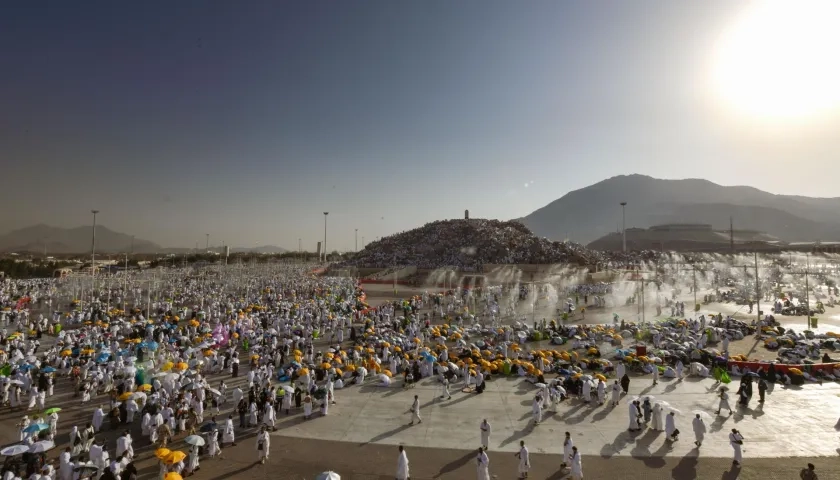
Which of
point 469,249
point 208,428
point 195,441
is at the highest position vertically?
point 469,249

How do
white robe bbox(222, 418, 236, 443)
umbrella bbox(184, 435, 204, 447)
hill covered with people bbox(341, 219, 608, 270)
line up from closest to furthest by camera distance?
umbrella bbox(184, 435, 204, 447) → white robe bbox(222, 418, 236, 443) → hill covered with people bbox(341, 219, 608, 270)

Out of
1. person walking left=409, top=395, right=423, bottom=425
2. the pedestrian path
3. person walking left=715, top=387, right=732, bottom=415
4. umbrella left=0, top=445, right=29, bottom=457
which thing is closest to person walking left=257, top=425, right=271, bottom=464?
the pedestrian path

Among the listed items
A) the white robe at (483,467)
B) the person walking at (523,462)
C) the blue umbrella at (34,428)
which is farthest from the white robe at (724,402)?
the blue umbrella at (34,428)

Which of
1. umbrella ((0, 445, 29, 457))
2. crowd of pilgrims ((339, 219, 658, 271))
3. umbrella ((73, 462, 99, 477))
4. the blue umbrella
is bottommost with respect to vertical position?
umbrella ((73, 462, 99, 477))

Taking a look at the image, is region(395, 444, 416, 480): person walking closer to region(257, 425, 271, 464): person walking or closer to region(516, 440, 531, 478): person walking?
region(516, 440, 531, 478): person walking

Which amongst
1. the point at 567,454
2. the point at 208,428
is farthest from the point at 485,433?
the point at 208,428

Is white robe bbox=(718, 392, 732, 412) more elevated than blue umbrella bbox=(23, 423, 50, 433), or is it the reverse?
blue umbrella bbox=(23, 423, 50, 433)

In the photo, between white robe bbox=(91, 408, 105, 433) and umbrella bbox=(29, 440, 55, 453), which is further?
white robe bbox=(91, 408, 105, 433)

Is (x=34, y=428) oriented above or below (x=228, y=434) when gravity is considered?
above

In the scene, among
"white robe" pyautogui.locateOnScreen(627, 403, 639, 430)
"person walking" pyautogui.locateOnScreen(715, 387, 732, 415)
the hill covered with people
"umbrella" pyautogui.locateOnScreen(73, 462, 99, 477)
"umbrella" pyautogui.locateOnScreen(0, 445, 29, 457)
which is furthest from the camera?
the hill covered with people

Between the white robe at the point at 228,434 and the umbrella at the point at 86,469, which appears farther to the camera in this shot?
the white robe at the point at 228,434

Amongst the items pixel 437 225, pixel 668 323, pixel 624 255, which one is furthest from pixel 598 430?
pixel 624 255

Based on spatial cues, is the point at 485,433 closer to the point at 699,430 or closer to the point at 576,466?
the point at 576,466

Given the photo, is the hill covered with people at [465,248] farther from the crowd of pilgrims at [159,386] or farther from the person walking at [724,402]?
the person walking at [724,402]
